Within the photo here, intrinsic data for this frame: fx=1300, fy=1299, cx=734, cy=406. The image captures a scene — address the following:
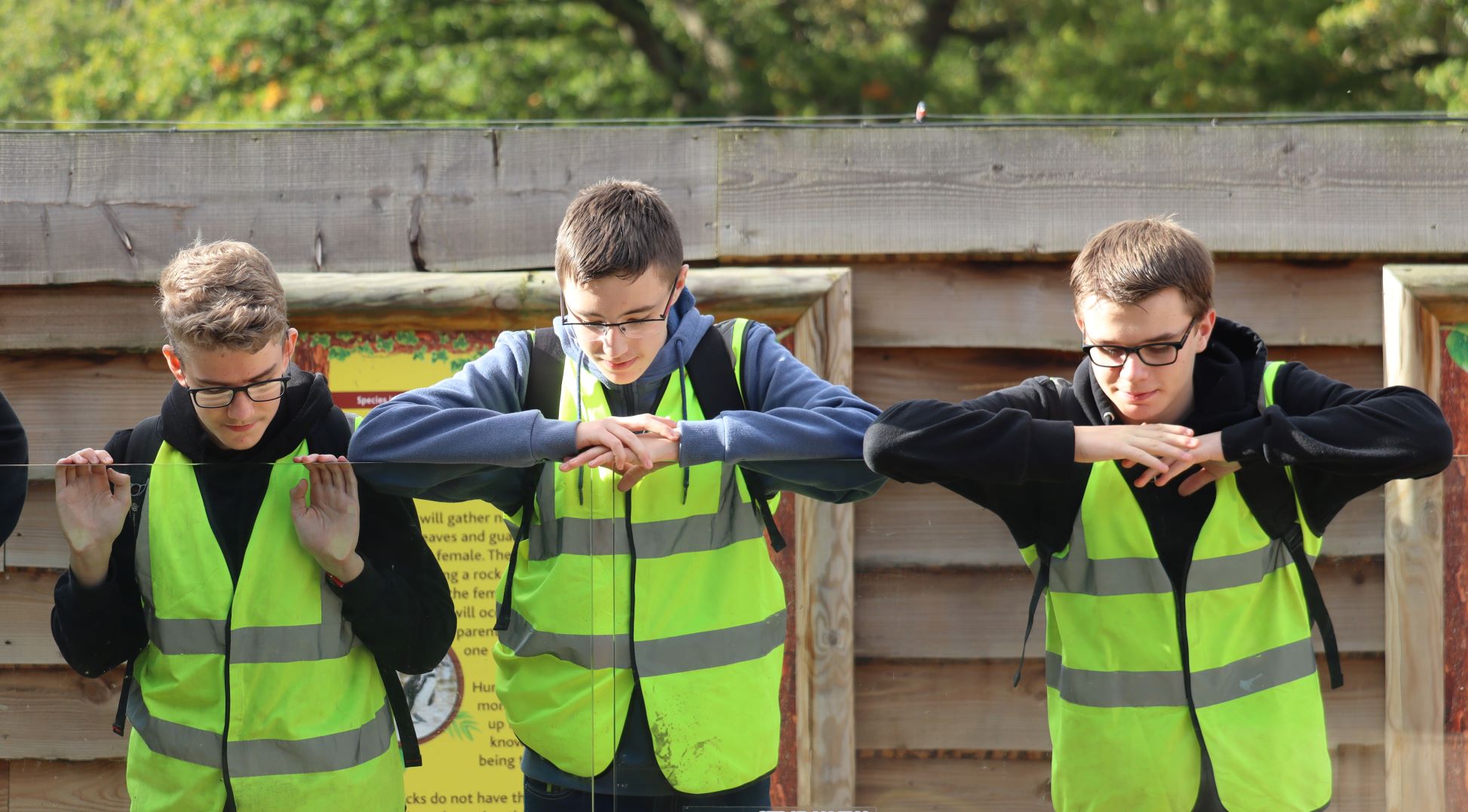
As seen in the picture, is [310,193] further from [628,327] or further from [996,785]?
[996,785]

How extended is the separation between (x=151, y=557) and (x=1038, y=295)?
90.0 inches

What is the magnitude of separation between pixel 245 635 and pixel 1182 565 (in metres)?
1.60

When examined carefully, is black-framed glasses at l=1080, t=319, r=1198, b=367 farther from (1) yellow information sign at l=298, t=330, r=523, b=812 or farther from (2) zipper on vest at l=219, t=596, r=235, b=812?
(2) zipper on vest at l=219, t=596, r=235, b=812

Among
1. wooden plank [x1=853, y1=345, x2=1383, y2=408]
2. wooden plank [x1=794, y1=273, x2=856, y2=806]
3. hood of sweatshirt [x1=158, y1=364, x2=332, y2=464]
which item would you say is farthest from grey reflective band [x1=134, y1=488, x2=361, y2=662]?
wooden plank [x1=853, y1=345, x2=1383, y2=408]

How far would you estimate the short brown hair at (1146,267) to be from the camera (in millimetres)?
2346

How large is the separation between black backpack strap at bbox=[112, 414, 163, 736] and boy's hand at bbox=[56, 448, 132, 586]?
1 cm

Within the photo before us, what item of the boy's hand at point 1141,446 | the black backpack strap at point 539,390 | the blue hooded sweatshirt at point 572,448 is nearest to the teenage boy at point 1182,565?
the boy's hand at point 1141,446

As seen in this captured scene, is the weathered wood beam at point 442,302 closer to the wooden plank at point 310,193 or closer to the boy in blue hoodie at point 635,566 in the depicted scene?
the wooden plank at point 310,193

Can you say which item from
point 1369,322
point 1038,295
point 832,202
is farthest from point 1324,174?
point 832,202

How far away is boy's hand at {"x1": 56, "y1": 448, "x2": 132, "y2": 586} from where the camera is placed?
88.5 inches

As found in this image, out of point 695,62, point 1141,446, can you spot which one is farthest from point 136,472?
point 695,62

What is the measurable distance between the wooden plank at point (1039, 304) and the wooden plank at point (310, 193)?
687 mm

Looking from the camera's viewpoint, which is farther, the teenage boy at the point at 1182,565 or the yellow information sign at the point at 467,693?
the yellow information sign at the point at 467,693

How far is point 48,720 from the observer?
7.64 feet
